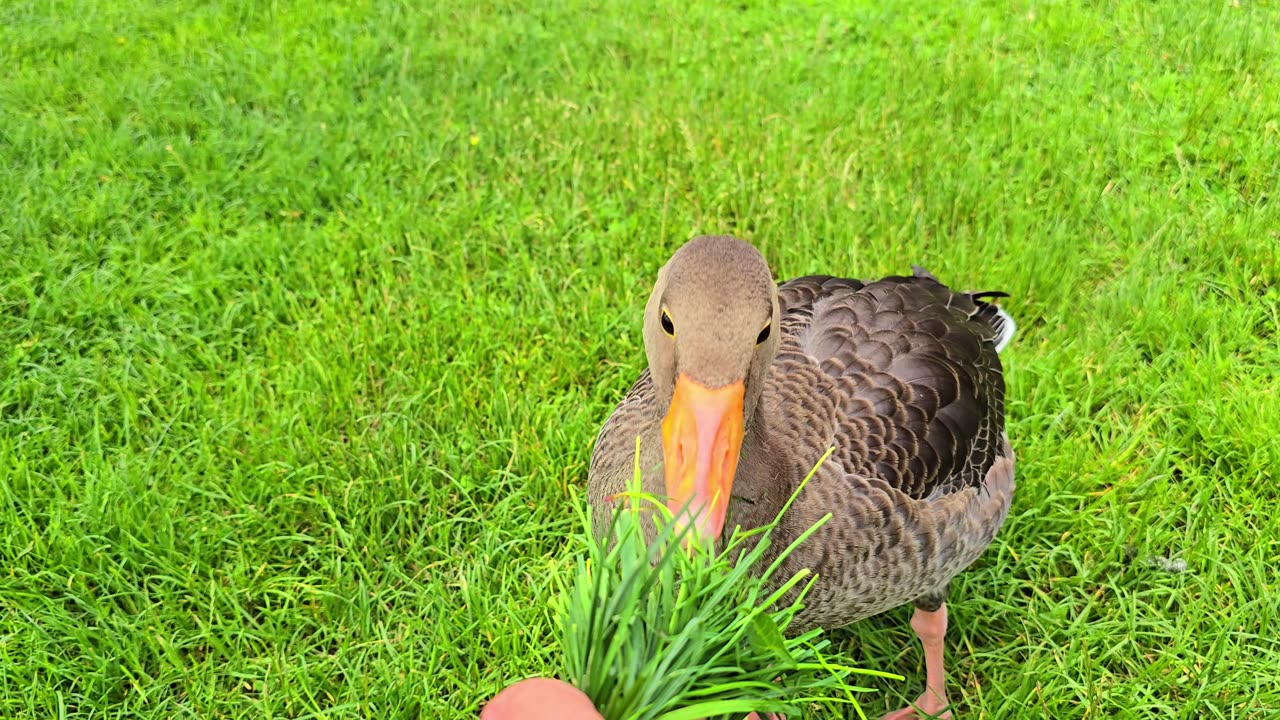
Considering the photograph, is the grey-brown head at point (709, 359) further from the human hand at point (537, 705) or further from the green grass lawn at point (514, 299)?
the green grass lawn at point (514, 299)

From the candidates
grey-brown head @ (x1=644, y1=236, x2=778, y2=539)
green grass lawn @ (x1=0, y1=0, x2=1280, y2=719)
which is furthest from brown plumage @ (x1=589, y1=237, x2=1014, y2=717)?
green grass lawn @ (x1=0, y1=0, x2=1280, y2=719)

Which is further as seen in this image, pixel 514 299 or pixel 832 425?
pixel 514 299

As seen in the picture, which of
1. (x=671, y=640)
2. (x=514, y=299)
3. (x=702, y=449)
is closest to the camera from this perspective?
(x=671, y=640)

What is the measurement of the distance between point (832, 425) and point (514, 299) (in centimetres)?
194

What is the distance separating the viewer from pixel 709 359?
1720 millimetres

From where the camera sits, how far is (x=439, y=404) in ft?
11.2

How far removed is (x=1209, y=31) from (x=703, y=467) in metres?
4.98

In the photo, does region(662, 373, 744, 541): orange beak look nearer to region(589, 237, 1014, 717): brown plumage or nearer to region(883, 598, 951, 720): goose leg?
region(589, 237, 1014, 717): brown plumage

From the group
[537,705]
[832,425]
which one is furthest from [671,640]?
[832,425]

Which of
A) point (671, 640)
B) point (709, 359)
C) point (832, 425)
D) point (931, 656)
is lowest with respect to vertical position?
point (931, 656)

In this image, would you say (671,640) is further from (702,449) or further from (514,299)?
(514,299)

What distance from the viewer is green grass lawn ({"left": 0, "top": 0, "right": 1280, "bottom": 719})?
2.78m

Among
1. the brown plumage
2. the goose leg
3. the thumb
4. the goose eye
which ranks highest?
the thumb

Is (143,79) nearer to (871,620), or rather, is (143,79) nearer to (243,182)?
(243,182)
